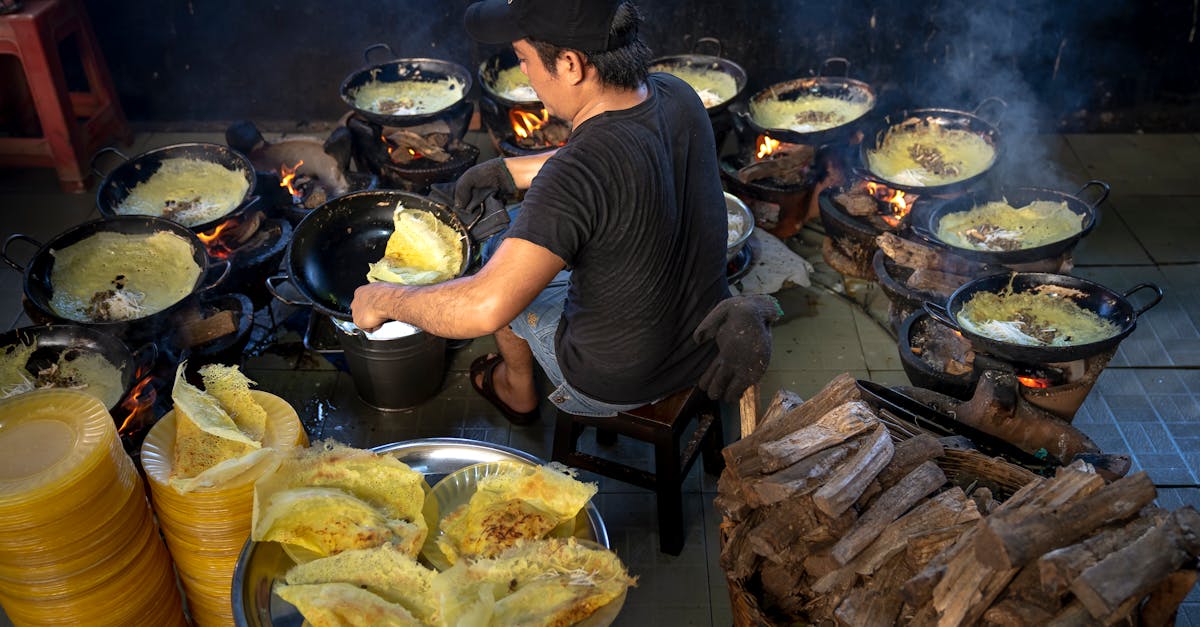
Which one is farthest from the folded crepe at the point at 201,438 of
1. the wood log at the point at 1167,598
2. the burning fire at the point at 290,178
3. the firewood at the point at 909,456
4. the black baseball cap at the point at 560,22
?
the burning fire at the point at 290,178

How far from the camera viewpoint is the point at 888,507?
2.96 meters

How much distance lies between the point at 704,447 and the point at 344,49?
4.89 m

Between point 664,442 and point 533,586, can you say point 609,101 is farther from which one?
point 533,586

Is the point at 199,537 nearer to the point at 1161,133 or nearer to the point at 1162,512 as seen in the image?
the point at 1162,512

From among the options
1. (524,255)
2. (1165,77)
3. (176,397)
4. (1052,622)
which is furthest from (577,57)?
(1165,77)

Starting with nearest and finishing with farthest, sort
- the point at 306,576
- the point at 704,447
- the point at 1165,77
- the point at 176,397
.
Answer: the point at 306,576 < the point at 176,397 < the point at 704,447 < the point at 1165,77

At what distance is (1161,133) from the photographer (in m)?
7.71

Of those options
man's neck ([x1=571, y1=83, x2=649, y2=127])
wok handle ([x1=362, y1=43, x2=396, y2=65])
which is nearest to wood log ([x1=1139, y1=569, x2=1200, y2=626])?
man's neck ([x1=571, y1=83, x2=649, y2=127])

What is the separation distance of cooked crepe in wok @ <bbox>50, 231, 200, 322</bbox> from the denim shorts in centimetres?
181

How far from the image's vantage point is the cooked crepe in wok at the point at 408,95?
6.43 meters

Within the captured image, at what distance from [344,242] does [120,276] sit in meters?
1.33

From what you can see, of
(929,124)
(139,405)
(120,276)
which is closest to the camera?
(139,405)

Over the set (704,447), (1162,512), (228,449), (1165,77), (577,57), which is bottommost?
A: (704,447)

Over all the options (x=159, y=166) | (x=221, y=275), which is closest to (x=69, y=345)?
(x=221, y=275)
